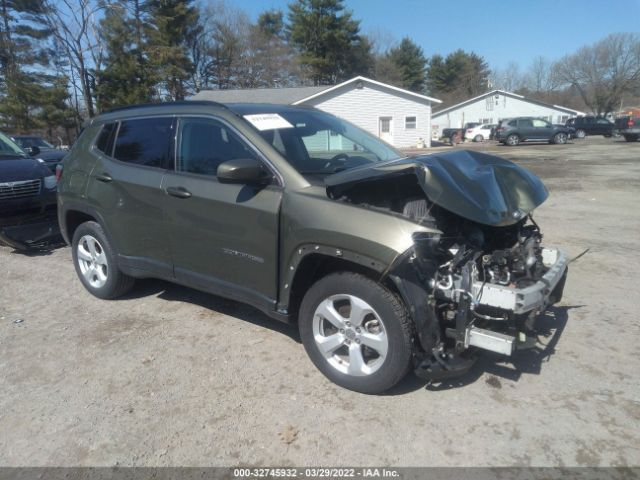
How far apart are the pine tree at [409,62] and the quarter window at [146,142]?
6337 cm

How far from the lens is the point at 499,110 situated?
2115 inches

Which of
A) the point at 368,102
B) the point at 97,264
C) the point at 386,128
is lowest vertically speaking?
the point at 97,264

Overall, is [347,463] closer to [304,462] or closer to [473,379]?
[304,462]

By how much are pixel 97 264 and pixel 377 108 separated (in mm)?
31290

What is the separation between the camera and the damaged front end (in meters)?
2.78

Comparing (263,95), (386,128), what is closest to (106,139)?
(263,95)

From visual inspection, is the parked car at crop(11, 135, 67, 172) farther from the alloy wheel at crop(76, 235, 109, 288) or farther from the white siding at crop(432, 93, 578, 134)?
the white siding at crop(432, 93, 578, 134)

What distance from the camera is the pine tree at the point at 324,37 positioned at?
46.5m

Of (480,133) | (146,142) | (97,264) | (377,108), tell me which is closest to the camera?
(146,142)

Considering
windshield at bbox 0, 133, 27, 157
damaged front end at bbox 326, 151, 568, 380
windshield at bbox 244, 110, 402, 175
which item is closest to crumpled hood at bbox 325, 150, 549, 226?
damaged front end at bbox 326, 151, 568, 380

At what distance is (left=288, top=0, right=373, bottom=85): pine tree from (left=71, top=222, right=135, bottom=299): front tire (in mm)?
45014

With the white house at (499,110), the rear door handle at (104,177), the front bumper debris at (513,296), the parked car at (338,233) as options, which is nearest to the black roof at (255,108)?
the parked car at (338,233)

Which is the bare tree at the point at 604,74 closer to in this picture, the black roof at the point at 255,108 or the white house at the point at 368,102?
the white house at the point at 368,102

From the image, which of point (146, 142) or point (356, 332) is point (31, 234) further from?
point (356, 332)
